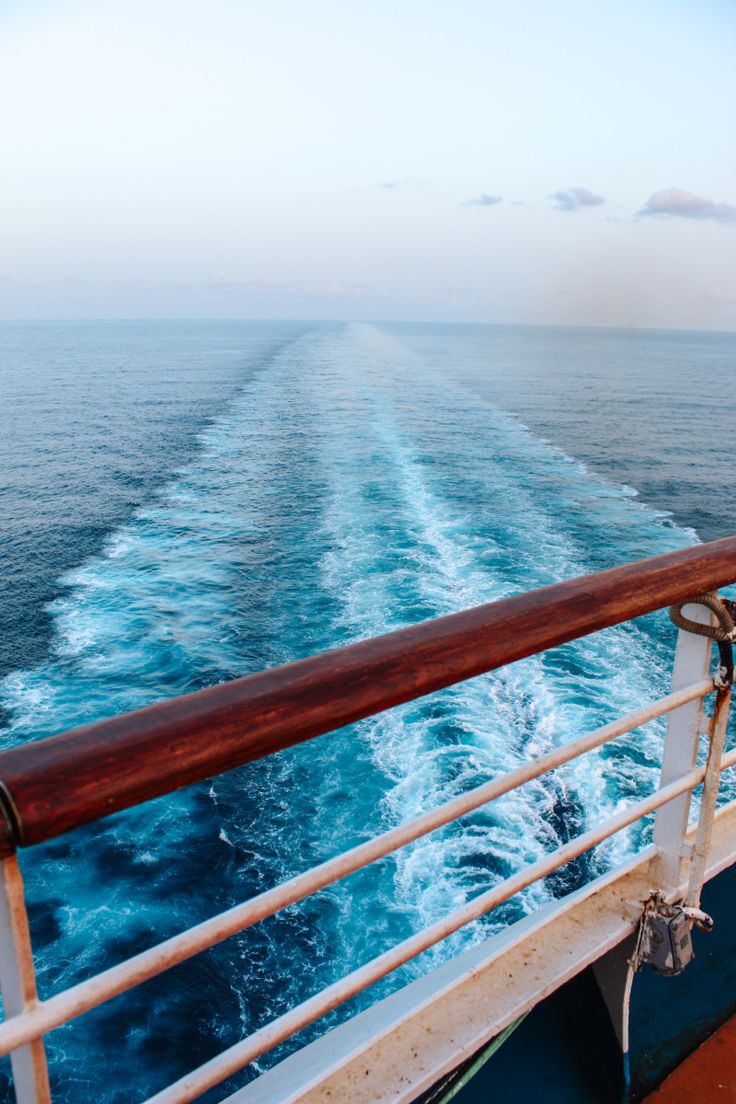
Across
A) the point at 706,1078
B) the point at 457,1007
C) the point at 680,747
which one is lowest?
the point at 706,1078

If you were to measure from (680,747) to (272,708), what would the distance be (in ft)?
2.95

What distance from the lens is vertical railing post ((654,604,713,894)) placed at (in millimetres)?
1260

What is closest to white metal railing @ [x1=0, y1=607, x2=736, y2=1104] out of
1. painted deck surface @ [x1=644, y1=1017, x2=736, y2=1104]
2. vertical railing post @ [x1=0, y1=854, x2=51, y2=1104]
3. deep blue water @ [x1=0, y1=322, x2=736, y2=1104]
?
vertical railing post @ [x1=0, y1=854, x2=51, y2=1104]

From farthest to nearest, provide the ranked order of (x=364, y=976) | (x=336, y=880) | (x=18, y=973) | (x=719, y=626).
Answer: (x=719, y=626)
(x=364, y=976)
(x=336, y=880)
(x=18, y=973)

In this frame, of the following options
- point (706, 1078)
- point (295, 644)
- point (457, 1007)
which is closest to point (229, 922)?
point (457, 1007)

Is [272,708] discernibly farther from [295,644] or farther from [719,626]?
[295,644]

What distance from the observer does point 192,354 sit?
60.4 meters

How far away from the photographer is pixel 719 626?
3.91 feet

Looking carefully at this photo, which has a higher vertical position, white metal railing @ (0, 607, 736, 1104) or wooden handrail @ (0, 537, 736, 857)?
wooden handrail @ (0, 537, 736, 857)

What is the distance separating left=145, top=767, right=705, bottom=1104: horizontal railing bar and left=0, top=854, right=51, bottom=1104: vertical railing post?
0.13m

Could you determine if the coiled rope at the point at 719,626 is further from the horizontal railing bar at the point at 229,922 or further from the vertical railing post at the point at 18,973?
the vertical railing post at the point at 18,973

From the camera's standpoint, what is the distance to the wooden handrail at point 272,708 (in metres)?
0.67

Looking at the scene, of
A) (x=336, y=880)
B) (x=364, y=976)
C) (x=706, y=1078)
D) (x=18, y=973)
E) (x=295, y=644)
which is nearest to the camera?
(x=18, y=973)

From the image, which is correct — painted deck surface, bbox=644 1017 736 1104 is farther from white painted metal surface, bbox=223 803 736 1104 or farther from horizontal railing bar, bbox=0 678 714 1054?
horizontal railing bar, bbox=0 678 714 1054
